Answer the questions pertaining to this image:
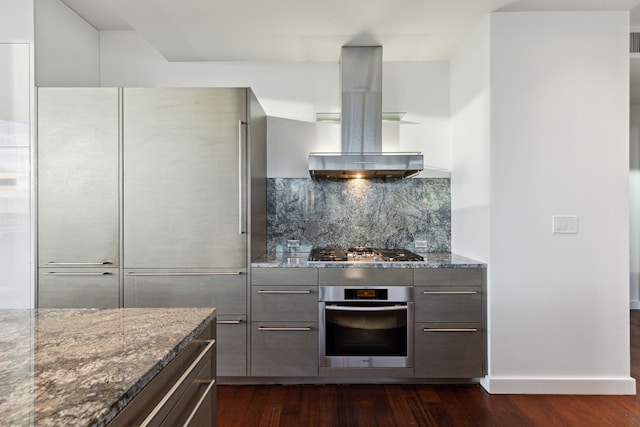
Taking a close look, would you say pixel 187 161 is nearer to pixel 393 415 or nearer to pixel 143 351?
pixel 143 351

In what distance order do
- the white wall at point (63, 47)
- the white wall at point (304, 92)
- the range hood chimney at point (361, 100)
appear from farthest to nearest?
1. the white wall at point (304, 92)
2. the range hood chimney at point (361, 100)
3. the white wall at point (63, 47)

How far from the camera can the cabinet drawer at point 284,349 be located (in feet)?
8.50

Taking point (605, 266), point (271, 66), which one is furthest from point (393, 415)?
point (271, 66)

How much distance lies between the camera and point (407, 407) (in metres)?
2.38

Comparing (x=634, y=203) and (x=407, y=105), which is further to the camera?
(x=634, y=203)

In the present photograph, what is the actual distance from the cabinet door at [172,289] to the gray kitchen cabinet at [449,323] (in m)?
1.39

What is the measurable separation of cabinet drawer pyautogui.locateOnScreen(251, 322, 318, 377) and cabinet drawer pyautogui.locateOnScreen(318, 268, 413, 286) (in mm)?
335

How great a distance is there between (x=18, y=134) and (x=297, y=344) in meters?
2.35

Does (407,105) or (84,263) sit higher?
(407,105)

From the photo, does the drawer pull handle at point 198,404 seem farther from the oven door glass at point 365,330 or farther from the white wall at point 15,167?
the white wall at point 15,167

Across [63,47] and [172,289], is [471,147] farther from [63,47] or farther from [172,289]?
[63,47]

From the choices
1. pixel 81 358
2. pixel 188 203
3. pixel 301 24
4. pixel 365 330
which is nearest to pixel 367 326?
pixel 365 330

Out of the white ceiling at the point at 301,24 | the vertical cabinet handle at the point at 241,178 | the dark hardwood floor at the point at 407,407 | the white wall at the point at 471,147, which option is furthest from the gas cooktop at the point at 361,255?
the white ceiling at the point at 301,24

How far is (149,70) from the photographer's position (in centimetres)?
328
